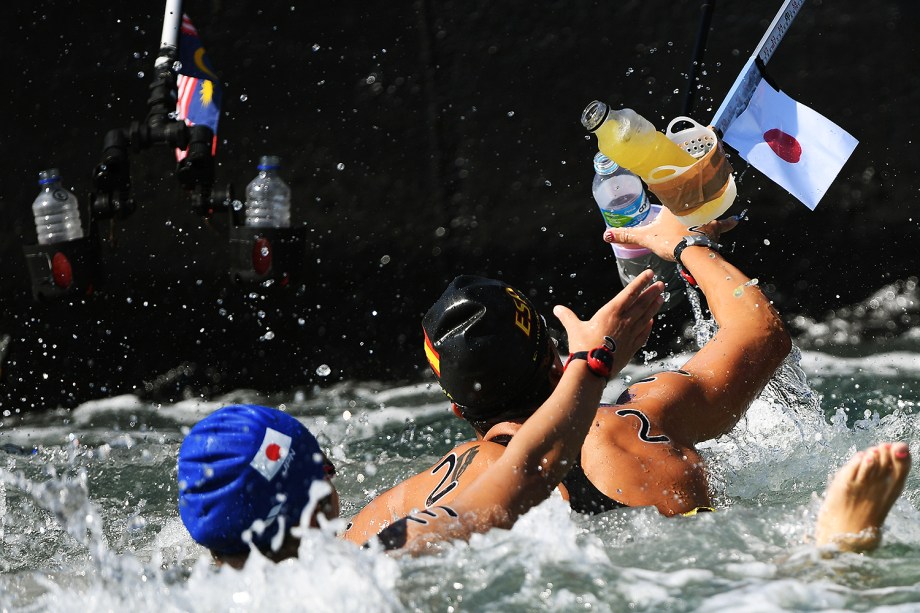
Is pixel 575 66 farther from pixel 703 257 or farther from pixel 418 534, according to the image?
pixel 418 534

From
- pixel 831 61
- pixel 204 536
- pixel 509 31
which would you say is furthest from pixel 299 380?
pixel 204 536

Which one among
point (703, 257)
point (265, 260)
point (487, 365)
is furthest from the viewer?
point (265, 260)

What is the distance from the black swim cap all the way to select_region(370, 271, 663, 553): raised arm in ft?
1.33

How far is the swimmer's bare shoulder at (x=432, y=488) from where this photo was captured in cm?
303

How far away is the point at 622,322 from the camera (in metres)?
2.68

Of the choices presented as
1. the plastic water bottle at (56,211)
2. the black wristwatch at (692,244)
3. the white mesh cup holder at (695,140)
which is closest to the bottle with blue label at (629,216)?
the black wristwatch at (692,244)

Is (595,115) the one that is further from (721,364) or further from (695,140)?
(721,364)

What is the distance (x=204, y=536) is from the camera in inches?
97.9

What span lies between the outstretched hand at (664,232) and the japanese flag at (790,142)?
289mm

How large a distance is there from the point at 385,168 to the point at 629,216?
10.7 ft

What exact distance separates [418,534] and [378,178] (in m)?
4.68

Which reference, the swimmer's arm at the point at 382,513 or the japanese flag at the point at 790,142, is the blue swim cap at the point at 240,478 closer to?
the swimmer's arm at the point at 382,513

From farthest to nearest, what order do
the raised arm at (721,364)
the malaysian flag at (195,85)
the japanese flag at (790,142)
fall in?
the malaysian flag at (195,85)
the japanese flag at (790,142)
the raised arm at (721,364)

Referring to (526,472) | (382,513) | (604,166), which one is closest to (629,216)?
(604,166)
